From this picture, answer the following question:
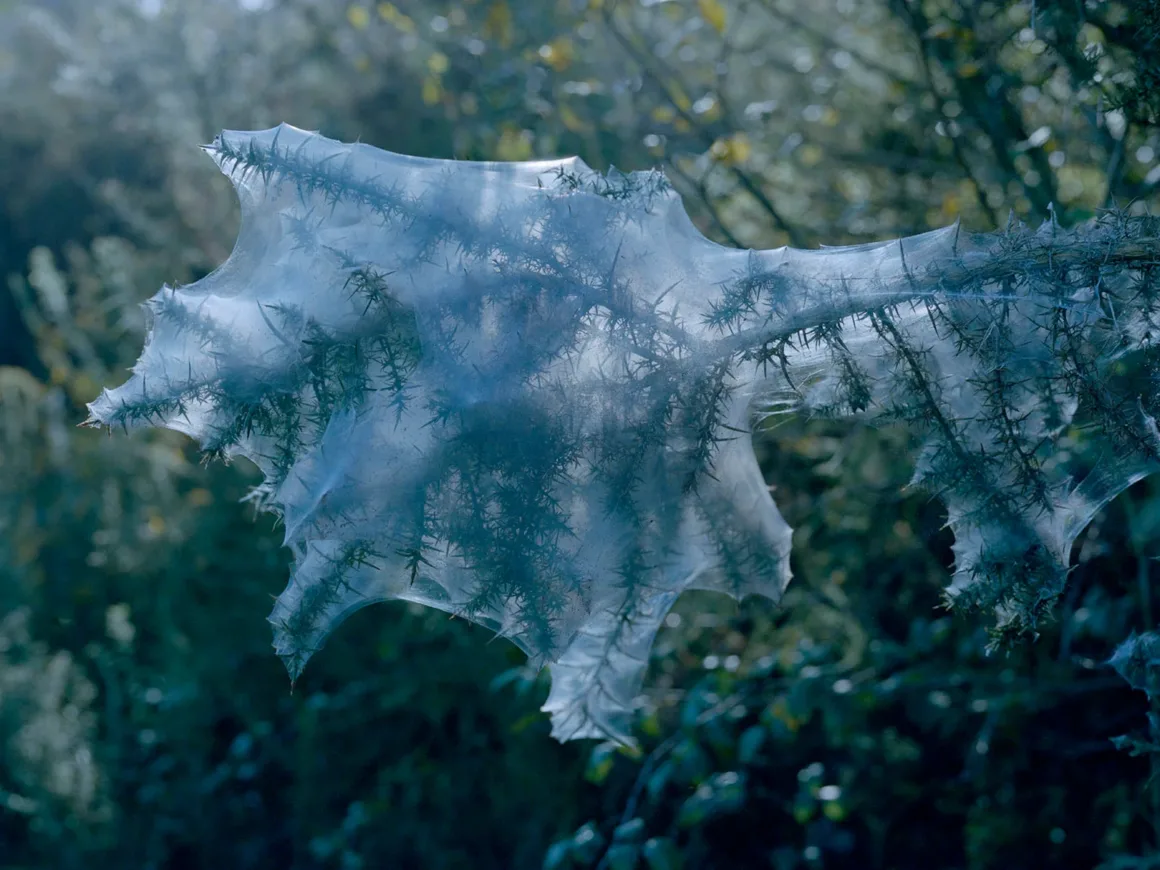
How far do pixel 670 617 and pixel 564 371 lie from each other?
197 cm

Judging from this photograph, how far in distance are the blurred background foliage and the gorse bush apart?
0.51m

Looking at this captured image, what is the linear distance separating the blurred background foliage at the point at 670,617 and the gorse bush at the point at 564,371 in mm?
505

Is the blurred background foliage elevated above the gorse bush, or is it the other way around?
the blurred background foliage

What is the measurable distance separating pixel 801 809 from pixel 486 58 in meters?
2.73

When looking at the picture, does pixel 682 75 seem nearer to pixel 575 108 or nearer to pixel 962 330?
pixel 575 108

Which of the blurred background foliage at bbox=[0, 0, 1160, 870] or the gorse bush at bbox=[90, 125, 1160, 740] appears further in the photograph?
the blurred background foliage at bbox=[0, 0, 1160, 870]

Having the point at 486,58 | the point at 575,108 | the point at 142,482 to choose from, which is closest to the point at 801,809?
the point at 575,108

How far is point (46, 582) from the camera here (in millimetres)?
4316

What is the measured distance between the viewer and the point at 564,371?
1.18 m

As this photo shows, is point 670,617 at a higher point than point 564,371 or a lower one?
higher

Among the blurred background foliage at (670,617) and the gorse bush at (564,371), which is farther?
the blurred background foliage at (670,617)

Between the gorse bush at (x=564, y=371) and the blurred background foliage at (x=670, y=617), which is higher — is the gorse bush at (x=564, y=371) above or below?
below

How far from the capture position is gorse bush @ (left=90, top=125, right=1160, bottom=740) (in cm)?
116

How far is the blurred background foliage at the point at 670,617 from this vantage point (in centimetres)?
244
